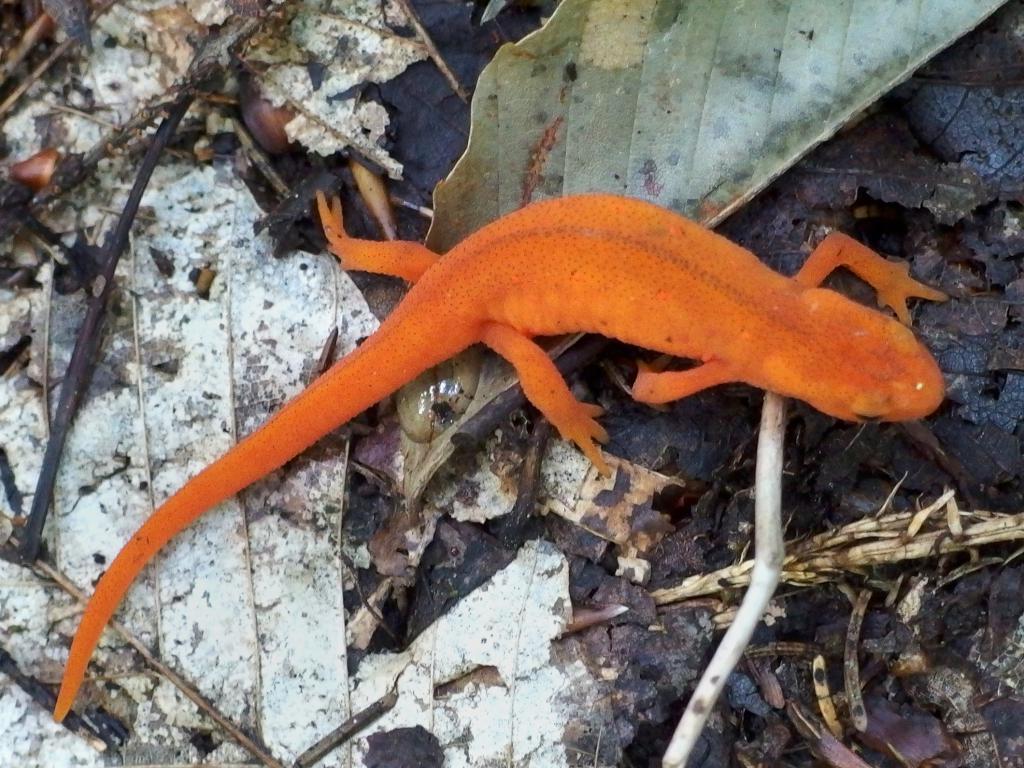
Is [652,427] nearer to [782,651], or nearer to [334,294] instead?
[782,651]

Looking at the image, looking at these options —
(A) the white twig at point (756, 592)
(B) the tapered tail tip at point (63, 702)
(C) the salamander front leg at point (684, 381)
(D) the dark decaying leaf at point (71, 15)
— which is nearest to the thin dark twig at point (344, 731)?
(B) the tapered tail tip at point (63, 702)

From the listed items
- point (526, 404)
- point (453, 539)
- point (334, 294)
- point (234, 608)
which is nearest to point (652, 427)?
point (526, 404)

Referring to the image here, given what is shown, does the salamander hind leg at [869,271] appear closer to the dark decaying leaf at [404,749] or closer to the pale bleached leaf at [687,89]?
the pale bleached leaf at [687,89]

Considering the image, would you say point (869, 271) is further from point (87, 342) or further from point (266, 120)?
point (87, 342)

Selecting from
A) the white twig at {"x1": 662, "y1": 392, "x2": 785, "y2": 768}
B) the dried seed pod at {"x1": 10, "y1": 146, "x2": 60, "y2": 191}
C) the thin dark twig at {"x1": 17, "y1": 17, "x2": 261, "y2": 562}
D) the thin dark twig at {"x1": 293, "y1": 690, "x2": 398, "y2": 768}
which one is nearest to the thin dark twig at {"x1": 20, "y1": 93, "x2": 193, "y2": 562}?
the thin dark twig at {"x1": 17, "y1": 17, "x2": 261, "y2": 562}

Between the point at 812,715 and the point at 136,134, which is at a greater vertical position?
the point at 136,134

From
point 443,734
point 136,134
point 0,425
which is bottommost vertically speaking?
point 443,734
